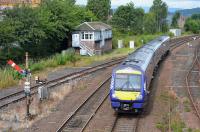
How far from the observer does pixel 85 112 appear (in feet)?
67.5

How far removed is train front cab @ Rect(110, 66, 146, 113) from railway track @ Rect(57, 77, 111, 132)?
60.2 inches

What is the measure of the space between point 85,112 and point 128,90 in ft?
8.98

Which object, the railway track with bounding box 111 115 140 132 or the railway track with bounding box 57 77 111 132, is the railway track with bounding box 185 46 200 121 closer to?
the railway track with bounding box 111 115 140 132

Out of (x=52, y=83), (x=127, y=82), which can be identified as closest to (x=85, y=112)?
(x=127, y=82)

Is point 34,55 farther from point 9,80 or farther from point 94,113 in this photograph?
point 94,113

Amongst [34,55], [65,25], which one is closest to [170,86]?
[34,55]

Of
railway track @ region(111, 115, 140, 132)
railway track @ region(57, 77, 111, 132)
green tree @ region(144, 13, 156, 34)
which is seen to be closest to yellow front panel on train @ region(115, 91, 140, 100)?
railway track @ region(111, 115, 140, 132)

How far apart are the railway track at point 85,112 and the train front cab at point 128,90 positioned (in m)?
1.53

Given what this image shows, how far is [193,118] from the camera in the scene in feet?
63.5

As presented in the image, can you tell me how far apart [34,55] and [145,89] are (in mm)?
30518

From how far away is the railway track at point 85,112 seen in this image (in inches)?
699

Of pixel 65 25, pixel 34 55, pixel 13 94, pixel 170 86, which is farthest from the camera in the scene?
pixel 65 25

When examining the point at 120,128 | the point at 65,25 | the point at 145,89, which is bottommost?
the point at 120,128

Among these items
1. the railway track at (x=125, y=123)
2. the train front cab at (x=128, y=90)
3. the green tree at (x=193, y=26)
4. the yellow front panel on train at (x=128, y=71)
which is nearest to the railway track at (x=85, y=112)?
the railway track at (x=125, y=123)
